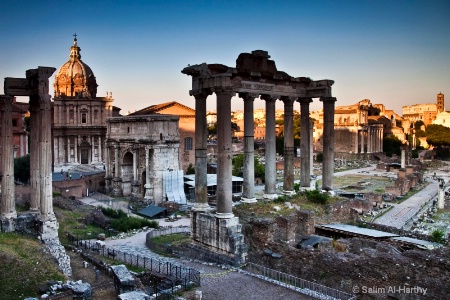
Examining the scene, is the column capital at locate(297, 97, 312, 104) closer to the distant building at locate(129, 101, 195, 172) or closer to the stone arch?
the distant building at locate(129, 101, 195, 172)

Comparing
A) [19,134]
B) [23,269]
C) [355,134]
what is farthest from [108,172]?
[355,134]

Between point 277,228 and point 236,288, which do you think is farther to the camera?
point 277,228

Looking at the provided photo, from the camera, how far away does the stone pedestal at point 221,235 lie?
15.8m

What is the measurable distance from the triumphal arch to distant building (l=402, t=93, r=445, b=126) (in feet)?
386

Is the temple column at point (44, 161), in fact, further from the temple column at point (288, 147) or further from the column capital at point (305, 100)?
the column capital at point (305, 100)

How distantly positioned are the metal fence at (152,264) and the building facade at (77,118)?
30689mm

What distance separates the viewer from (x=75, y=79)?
51.9m

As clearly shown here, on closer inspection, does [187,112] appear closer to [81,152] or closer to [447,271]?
[81,152]

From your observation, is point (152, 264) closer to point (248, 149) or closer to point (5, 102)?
point (248, 149)

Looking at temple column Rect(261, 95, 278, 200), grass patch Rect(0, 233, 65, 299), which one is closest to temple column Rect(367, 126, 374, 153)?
temple column Rect(261, 95, 278, 200)

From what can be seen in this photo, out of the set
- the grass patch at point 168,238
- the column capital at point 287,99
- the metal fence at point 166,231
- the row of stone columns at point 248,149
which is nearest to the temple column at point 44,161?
the grass patch at point 168,238

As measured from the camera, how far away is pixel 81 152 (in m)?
50.1

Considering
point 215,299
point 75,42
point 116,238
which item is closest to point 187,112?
point 75,42

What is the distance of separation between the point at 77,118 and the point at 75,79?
18.9 ft
